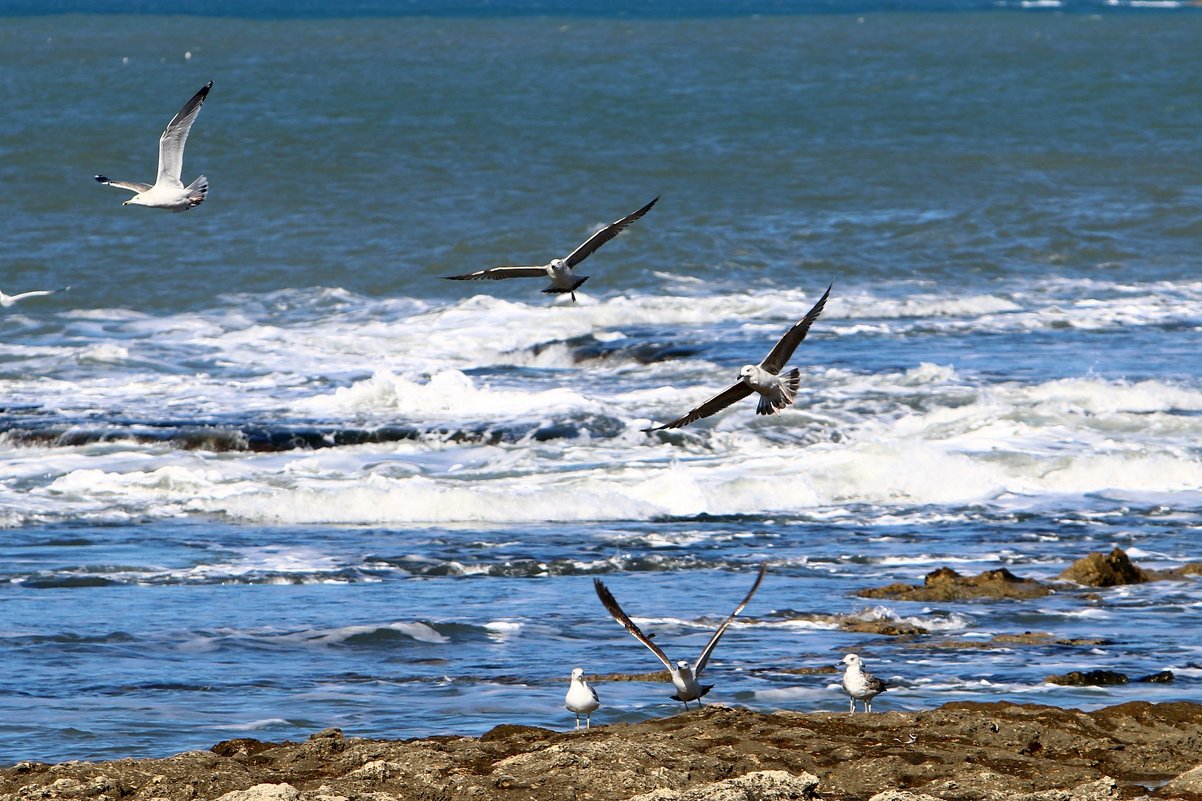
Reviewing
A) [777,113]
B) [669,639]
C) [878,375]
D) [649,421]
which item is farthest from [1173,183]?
[669,639]

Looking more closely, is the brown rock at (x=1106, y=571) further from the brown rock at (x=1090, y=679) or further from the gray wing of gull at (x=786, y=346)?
the gray wing of gull at (x=786, y=346)

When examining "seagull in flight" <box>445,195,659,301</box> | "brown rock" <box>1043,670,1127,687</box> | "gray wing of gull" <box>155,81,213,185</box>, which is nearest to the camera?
"brown rock" <box>1043,670,1127,687</box>

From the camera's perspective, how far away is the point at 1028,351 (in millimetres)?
23469

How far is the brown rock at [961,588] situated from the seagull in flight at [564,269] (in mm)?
2766

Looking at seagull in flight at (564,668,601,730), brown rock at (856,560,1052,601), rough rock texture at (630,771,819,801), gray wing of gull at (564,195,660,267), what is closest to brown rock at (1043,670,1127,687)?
brown rock at (856,560,1052,601)

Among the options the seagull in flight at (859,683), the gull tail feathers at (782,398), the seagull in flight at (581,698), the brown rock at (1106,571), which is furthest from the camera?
the brown rock at (1106,571)

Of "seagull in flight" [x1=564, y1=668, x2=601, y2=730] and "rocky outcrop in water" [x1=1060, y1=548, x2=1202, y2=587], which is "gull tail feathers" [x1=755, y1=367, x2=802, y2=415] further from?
"rocky outcrop in water" [x1=1060, y1=548, x2=1202, y2=587]

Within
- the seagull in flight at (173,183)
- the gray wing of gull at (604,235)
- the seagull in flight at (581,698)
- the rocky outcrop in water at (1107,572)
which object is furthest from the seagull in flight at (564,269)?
the rocky outcrop in water at (1107,572)

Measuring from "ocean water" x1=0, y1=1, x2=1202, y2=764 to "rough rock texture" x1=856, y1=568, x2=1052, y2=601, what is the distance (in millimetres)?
Answer: 196

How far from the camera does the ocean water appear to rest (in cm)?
1067

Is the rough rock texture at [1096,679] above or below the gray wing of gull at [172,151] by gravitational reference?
below

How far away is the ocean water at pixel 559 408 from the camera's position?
10.7 metres

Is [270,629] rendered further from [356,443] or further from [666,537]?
[356,443]

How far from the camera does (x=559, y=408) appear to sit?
19.9 meters
